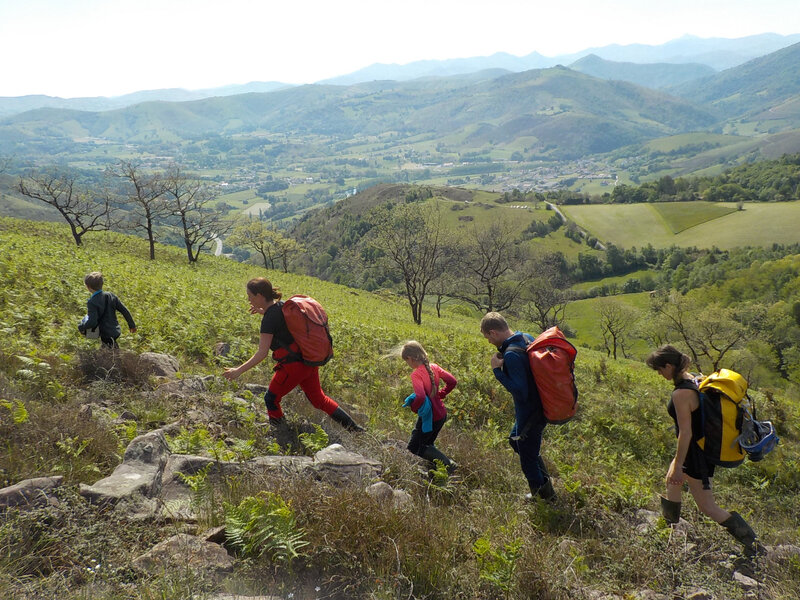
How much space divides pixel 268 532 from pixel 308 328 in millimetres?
2689

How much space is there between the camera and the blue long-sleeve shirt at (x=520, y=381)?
4.84m

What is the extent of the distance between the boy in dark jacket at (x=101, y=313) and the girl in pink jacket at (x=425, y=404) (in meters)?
5.18

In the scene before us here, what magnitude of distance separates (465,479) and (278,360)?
115 inches

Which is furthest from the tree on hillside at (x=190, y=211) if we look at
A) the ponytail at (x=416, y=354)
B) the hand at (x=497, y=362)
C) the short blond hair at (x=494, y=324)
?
the hand at (x=497, y=362)

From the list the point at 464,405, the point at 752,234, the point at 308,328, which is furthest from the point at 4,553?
the point at 752,234

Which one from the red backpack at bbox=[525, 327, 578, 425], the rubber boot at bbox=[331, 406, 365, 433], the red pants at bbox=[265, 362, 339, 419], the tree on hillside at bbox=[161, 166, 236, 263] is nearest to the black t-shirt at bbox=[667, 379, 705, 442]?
the red backpack at bbox=[525, 327, 578, 425]

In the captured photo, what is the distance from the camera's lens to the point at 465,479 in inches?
222

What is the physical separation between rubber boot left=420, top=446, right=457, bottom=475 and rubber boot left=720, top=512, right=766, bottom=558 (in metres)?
2.99

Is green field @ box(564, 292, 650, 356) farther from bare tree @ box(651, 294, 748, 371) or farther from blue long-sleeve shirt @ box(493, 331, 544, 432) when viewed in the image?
blue long-sleeve shirt @ box(493, 331, 544, 432)

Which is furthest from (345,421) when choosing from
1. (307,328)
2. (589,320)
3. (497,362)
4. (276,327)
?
(589,320)

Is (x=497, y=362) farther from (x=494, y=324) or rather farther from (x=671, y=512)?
(x=671, y=512)

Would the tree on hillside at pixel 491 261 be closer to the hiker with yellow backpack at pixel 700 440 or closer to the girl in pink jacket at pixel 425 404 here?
the girl in pink jacket at pixel 425 404

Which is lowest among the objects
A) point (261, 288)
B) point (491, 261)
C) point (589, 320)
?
point (589, 320)

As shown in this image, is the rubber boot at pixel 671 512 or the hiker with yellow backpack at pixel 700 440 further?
the rubber boot at pixel 671 512
